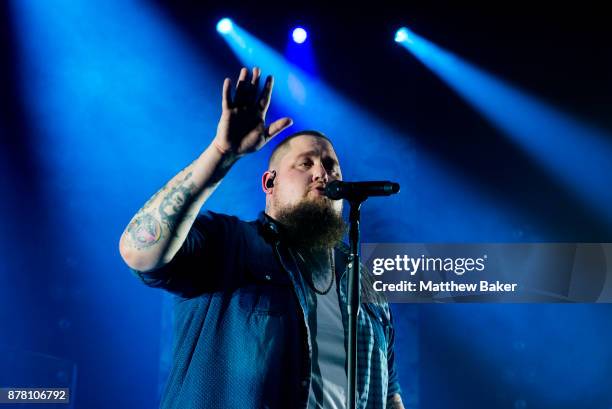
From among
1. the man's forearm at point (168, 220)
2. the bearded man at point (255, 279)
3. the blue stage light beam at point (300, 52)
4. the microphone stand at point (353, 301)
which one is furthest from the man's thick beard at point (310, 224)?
the blue stage light beam at point (300, 52)

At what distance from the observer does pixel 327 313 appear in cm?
219

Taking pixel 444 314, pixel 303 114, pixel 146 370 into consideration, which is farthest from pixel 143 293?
pixel 444 314

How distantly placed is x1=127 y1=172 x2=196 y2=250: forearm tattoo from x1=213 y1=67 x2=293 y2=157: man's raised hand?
0.17 m

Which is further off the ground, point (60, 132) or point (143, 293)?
point (60, 132)

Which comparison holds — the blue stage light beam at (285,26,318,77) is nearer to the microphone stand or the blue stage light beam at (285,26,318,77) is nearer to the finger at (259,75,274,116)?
the microphone stand

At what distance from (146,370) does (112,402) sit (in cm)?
30

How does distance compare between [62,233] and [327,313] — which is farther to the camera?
[62,233]

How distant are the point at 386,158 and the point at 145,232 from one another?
3.28 meters

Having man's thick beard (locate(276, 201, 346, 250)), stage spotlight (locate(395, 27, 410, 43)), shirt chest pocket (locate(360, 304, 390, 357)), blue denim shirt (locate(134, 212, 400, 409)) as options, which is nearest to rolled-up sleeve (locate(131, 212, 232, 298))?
blue denim shirt (locate(134, 212, 400, 409))

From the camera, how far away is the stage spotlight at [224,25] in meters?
4.90

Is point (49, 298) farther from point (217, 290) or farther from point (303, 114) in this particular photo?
point (217, 290)

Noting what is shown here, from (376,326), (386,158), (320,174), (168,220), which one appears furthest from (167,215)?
(386,158)

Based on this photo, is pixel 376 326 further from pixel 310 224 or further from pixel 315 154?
pixel 315 154

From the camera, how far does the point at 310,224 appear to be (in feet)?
7.23
